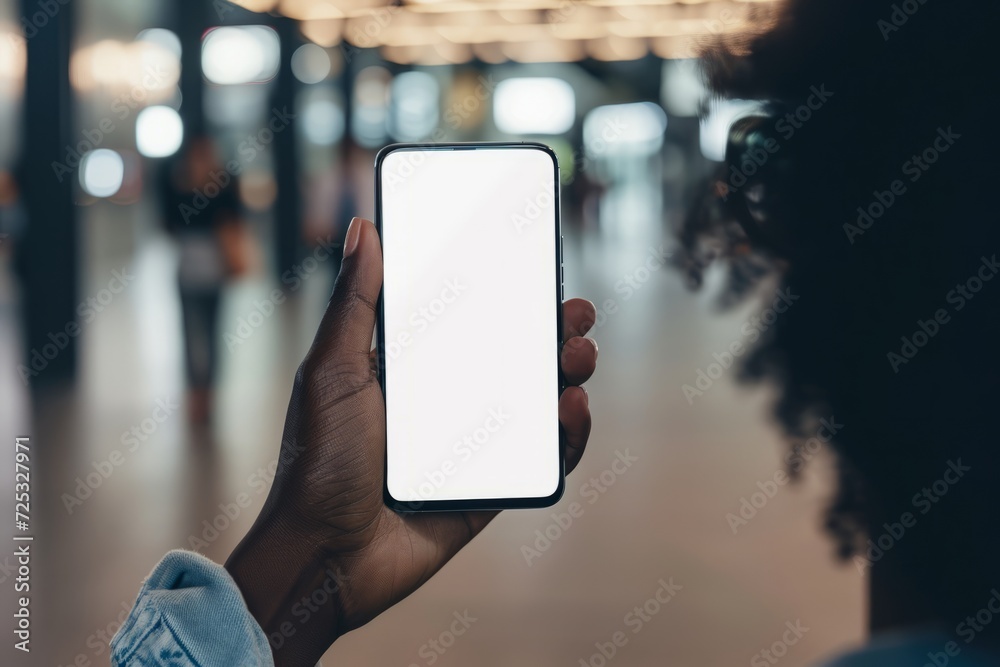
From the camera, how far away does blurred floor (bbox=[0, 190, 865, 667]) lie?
240 centimetres

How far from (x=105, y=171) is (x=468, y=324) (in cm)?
984

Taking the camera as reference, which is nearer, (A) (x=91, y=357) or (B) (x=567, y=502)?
(B) (x=567, y=502)

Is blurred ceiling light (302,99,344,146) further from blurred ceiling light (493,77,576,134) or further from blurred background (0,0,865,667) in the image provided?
blurred ceiling light (493,77,576,134)

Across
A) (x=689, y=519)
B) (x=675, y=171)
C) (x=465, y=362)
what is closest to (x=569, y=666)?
(x=689, y=519)

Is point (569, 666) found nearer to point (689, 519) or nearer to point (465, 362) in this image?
point (689, 519)

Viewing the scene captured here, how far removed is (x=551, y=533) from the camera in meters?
3.11

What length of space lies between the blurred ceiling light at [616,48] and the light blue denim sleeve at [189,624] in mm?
12892

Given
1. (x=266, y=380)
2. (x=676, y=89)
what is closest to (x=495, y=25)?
(x=676, y=89)

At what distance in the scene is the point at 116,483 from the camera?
11.7ft

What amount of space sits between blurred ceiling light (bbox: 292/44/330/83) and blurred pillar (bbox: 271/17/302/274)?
35 cm

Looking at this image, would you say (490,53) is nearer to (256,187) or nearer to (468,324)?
(256,187)

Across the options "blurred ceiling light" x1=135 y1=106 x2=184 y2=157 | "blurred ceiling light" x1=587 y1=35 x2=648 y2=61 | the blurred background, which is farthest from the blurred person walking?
"blurred ceiling light" x1=587 y1=35 x2=648 y2=61

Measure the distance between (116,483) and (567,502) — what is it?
6.38 feet

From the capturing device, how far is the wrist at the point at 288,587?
1.13 metres
